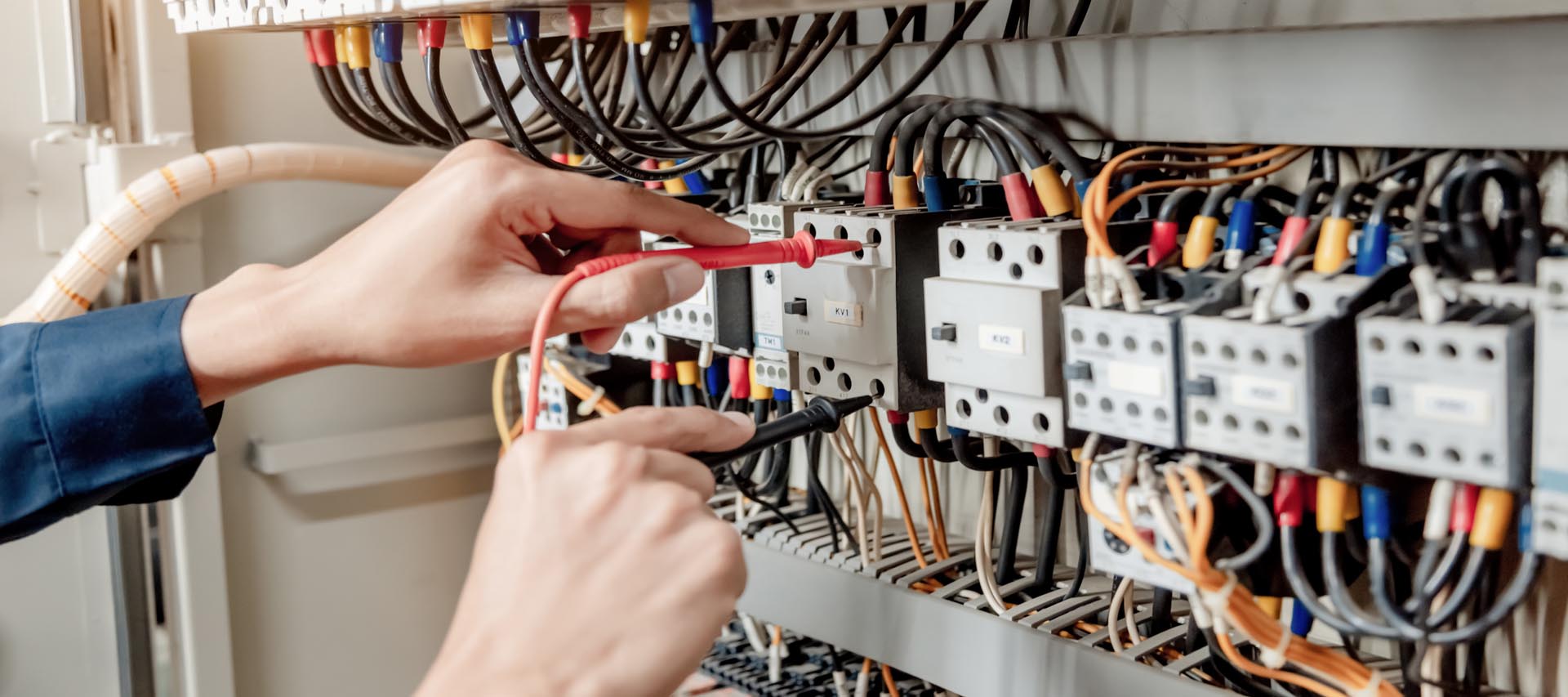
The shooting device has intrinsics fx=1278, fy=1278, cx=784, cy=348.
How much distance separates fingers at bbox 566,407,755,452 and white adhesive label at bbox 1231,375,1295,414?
29 centimetres

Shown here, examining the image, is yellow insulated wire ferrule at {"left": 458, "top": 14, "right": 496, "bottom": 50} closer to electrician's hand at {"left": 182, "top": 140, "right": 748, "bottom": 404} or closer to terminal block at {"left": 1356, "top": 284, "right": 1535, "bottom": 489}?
electrician's hand at {"left": 182, "top": 140, "right": 748, "bottom": 404}

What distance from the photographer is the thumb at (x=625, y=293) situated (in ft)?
2.70

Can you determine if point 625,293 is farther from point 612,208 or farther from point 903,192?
point 903,192

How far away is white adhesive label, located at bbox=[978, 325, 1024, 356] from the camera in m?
0.87

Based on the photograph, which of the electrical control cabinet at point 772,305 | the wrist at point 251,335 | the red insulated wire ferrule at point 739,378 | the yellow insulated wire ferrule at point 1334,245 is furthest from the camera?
the red insulated wire ferrule at point 739,378

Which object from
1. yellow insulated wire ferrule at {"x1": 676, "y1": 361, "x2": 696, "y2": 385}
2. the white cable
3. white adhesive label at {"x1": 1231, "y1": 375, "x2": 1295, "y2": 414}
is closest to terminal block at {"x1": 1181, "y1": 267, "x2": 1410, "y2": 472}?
white adhesive label at {"x1": 1231, "y1": 375, "x2": 1295, "y2": 414}

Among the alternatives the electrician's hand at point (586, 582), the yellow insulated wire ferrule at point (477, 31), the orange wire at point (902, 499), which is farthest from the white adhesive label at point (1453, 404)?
the yellow insulated wire ferrule at point (477, 31)

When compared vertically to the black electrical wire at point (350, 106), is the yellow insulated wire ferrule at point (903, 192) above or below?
below

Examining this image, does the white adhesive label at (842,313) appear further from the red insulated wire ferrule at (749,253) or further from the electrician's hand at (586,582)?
the electrician's hand at (586,582)

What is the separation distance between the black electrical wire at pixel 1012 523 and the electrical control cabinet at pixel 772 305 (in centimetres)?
21

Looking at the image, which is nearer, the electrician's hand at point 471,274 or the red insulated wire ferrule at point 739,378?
the electrician's hand at point 471,274

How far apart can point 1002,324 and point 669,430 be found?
0.27 meters

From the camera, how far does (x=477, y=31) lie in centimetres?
99

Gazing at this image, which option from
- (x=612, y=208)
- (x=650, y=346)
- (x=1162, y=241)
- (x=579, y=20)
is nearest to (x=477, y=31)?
(x=579, y=20)
